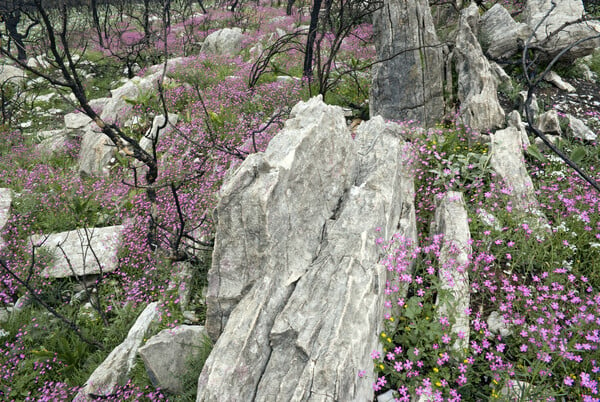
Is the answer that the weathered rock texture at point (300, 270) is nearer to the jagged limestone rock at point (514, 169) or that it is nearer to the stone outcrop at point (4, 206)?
the jagged limestone rock at point (514, 169)

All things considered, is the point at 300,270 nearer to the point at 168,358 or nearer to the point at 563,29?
the point at 168,358

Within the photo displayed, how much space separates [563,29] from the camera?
25.9ft

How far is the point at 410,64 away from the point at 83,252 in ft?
24.2

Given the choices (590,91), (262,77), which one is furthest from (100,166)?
(590,91)

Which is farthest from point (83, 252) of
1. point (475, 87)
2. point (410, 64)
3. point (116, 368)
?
point (475, 87)

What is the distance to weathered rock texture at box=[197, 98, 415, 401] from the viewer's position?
3.11 m

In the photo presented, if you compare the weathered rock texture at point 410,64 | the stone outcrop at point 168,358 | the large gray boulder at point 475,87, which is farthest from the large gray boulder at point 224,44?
the stone outcrop at point 168,358

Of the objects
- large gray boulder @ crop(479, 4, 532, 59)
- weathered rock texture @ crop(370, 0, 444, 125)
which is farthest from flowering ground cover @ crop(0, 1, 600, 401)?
large gray boulder @ crop(479, 4, 532, 59)

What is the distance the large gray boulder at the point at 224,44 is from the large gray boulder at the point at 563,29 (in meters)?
13.0

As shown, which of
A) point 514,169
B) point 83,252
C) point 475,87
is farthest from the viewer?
point 475,87

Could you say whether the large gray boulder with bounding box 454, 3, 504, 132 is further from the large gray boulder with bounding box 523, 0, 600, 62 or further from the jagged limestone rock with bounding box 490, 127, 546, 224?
the large gray boulder with bounding box 523, 0, 600, 62

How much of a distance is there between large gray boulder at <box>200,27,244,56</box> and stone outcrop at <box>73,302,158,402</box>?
1560cm

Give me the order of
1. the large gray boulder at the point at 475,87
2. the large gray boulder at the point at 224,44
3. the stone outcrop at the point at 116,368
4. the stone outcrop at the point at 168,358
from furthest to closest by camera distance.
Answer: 1. the large gray boulder at the point at 224,44
2. the large gray boulder at the point at 475,87
3. the stone outcrop at the point at 116,368
4. the stone outcrop at the point at 168,358

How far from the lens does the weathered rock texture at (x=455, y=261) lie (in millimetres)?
3527
